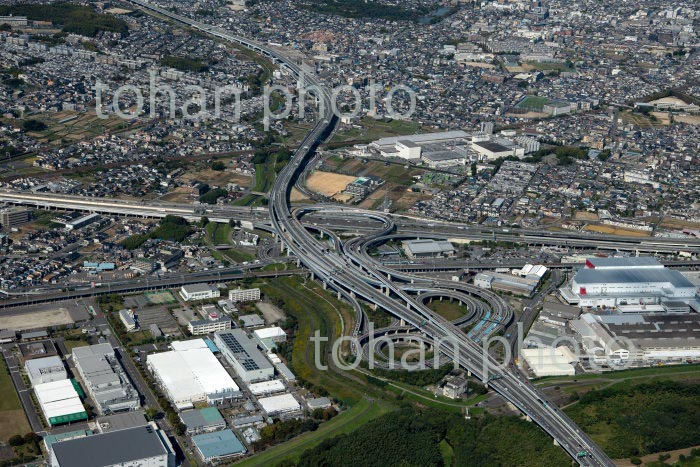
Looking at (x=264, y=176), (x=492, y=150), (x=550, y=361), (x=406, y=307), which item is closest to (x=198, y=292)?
(x=406, y=307)

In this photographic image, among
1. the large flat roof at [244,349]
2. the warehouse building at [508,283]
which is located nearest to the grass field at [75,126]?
the large flat roof at [244,349]

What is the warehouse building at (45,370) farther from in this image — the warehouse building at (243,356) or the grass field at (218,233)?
the grass field at (218,233)

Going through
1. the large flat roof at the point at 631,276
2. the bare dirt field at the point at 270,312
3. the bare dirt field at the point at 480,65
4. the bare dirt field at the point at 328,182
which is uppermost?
the bare dirt field at the point at 480,65

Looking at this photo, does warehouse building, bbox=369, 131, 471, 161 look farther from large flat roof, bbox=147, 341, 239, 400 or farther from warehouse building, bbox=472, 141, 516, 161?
large flat roof, bbox=147, 341, 239, 400

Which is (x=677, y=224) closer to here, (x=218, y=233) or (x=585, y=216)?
(x=585, y=216)

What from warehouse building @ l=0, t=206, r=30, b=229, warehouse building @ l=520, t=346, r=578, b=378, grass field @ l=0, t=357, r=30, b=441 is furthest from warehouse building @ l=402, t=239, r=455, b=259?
grass field @ l=0, t=357, r=30, b=441

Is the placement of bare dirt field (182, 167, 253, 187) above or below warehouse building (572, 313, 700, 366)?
below
